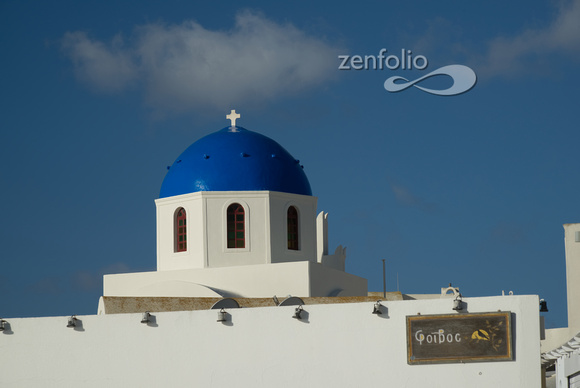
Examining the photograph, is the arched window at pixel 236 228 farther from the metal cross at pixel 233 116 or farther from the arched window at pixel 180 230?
the metal cross at pixel 233 116

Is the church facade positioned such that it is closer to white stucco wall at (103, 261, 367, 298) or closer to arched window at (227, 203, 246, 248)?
white stucco wall at (103, 261, 367, 298)

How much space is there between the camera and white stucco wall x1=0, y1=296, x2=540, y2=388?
57.4ft

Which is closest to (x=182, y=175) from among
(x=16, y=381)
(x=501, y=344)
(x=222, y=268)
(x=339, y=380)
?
(x=222, y=268)

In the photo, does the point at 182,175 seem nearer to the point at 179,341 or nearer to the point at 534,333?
the point at 179,341

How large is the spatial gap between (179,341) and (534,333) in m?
6.68

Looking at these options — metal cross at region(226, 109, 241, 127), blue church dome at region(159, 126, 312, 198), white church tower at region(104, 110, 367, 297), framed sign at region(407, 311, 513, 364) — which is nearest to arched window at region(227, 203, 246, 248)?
white church tower at region(104, 110, 367, 297)

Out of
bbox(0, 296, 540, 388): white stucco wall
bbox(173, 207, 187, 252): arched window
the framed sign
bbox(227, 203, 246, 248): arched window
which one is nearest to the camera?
the framed sign

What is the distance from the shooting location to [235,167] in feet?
89.2

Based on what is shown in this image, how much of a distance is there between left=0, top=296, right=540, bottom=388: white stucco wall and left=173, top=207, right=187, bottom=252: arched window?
7.52 metres

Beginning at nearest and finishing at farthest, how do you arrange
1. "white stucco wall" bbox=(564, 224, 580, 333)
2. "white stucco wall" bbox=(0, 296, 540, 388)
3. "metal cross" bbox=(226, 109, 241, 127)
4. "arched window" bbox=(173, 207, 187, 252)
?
"white stucco wall" bbox=(0, 296, 540, 388), "white stucco wall" bbox=(564, 224, 580, 333), "arched window" bbox=(173, 207, 187, 252), "metal cross" bbox=(226, 109, 241, 127)

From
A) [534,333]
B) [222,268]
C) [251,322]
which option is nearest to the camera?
[534,333]

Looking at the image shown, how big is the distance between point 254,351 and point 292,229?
896cm

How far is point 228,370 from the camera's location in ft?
62.2

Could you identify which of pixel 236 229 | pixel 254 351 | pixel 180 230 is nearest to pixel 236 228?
pixel 236 229
